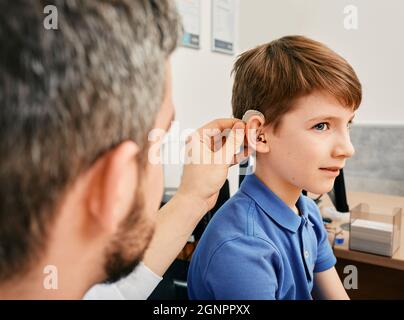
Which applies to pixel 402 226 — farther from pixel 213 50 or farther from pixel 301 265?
pixel 213 50

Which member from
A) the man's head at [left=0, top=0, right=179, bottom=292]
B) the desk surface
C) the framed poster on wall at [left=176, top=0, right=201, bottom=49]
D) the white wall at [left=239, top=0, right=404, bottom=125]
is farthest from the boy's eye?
the white wall at [left=239, top=0, right=404, bottom=125]

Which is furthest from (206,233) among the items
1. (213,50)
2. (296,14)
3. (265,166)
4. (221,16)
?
(296,14)

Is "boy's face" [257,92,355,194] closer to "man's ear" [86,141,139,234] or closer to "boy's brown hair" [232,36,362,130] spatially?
"boy's brown hair" [232,36,362,130]

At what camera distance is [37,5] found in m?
0.27

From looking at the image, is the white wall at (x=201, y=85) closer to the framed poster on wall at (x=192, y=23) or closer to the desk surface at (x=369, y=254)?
the framed poster on wall at (x=192, y=23)

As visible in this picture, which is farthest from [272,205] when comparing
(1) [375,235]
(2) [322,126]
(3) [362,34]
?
(3) [362,34]

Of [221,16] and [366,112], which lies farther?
[366,112]

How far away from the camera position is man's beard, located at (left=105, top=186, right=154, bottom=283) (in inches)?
15.6

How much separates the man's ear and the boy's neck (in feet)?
1.44

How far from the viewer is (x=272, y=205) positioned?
696 mm

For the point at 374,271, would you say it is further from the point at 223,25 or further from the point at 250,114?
the point at 223,25

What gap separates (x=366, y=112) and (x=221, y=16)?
95cm

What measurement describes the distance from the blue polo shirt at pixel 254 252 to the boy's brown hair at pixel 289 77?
0.55 feet

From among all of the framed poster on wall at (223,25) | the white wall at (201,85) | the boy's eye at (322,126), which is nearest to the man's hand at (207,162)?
the boy's eye at (322,126)
